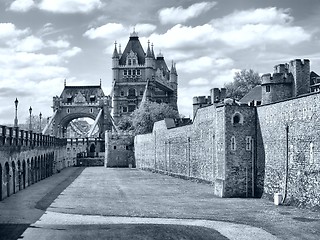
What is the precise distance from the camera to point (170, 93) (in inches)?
5389

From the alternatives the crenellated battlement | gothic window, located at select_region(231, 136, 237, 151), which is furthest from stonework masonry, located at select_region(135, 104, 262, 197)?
the crenellated battlement

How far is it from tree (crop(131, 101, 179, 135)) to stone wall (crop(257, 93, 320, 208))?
5895cm

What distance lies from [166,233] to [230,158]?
1459 cm

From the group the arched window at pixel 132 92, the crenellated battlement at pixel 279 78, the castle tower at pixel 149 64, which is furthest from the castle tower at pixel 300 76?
the arched window at pixel 132 92

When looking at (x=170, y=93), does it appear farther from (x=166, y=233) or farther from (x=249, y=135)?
(x=166, y=233)

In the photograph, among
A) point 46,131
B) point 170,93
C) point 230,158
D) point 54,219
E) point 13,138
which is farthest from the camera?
point 170,93

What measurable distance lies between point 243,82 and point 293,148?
57968 millimetres

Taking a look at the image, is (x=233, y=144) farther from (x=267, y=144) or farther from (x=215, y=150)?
(x=215, y=150)

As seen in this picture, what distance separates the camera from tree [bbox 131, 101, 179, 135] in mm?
93062

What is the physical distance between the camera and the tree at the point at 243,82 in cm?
8462

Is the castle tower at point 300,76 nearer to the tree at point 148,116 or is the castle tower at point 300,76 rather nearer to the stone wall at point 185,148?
the stone wall at point 185,148

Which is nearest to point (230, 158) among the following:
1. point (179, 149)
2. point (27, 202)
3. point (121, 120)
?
point (27, 202)

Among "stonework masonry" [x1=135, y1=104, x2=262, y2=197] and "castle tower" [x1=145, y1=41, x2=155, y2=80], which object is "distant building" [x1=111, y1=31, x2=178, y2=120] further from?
"stonework masonry" [x1=135, y1=104, x2=262, y2=197]

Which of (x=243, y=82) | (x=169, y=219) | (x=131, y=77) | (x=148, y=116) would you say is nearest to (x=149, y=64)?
(x=131, y=77)
